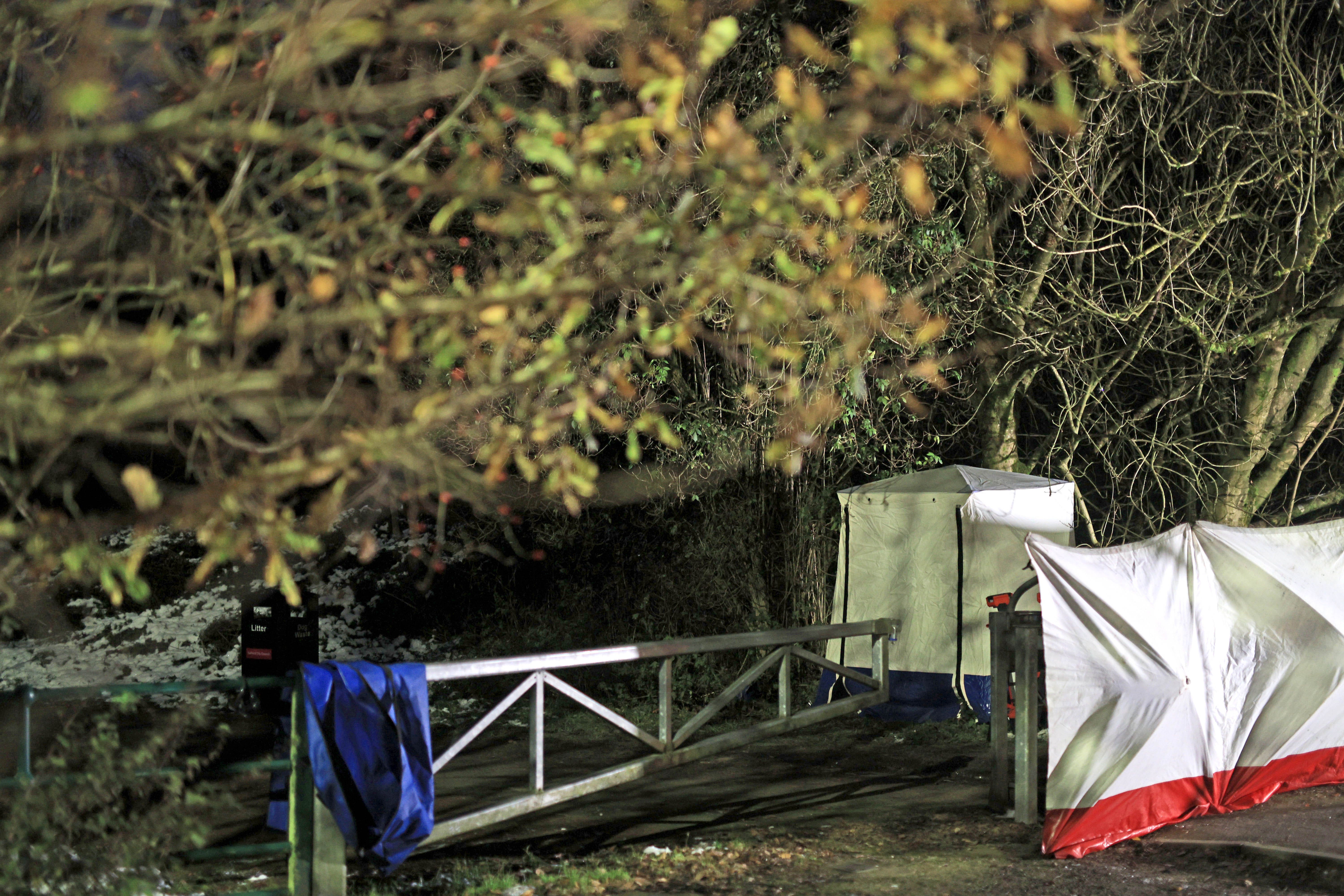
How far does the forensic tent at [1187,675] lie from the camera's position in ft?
21.7

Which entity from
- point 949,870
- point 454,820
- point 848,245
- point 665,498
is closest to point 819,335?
point 665,498

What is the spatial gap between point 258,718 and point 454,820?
23.2 feet

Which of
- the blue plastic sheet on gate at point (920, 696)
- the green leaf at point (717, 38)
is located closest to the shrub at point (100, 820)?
the green leaf at point (717, 38)

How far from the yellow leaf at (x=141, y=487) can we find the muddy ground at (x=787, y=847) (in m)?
2.78

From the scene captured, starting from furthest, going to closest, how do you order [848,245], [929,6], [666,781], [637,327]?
[666,781] → [848,245] → [637,327] → [929,6]

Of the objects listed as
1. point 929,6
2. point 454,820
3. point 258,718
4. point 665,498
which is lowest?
point 258,718

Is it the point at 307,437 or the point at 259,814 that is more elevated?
the point at 307,437

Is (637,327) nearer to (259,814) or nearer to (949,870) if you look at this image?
(949,870)

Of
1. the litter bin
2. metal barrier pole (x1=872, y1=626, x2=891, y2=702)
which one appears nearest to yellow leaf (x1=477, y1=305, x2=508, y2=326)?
metal barrier pole (x1=872, y1=626, x2=891, y2=702)

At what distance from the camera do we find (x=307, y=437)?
3133 millimetres

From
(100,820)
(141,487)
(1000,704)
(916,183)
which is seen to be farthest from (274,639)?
(916,183)

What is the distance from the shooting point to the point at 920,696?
36.0 feet

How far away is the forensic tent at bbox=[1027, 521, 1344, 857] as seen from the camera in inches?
261

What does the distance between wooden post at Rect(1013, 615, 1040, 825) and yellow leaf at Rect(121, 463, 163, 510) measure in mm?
5540
